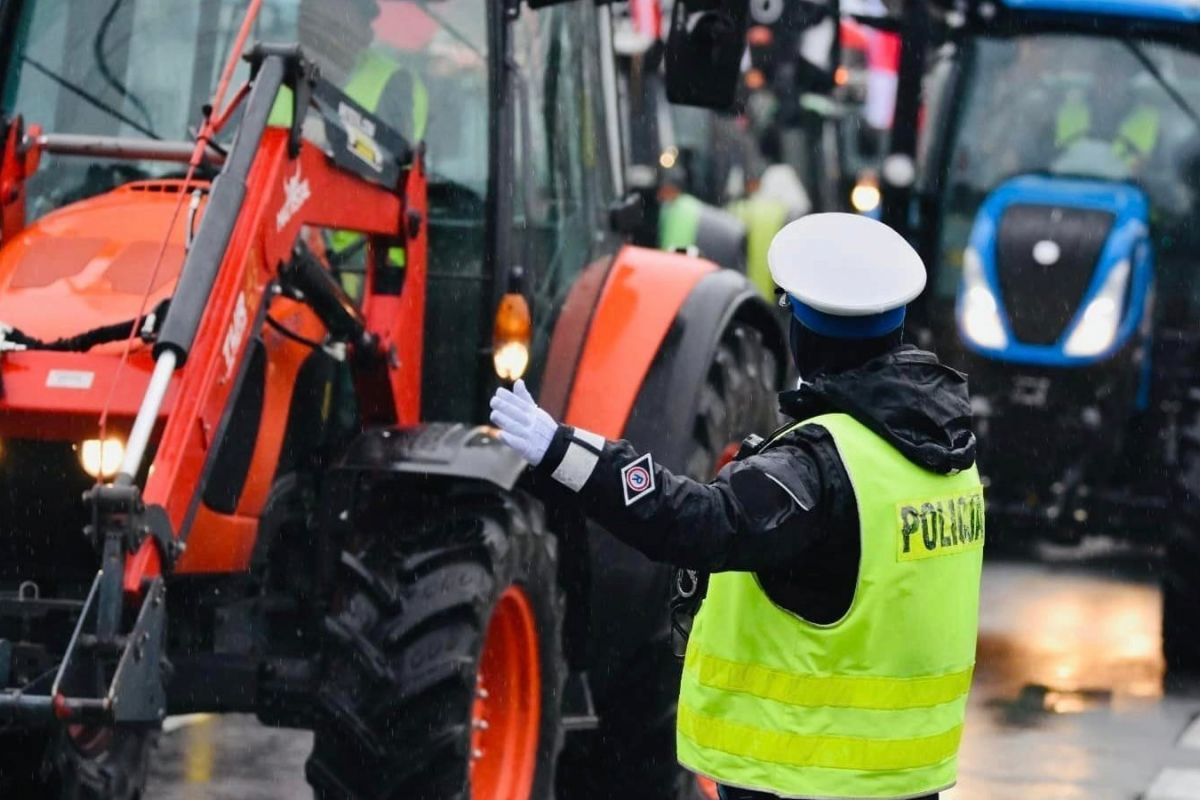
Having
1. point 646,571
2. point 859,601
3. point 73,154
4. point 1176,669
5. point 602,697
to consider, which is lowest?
point 1176,669

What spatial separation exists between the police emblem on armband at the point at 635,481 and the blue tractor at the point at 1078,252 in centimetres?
790

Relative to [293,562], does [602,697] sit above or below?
below

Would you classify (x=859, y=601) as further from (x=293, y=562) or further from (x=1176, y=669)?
(x=1176, y=669)

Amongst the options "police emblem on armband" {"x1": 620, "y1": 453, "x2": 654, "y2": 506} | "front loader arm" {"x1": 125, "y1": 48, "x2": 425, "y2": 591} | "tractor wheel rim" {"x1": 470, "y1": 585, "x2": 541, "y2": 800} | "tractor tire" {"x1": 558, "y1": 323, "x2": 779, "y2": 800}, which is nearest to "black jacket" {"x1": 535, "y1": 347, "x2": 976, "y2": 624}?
"police emblem on armband" {"x1": 620, "y1": 453, "x2": 654, "y2": 506}

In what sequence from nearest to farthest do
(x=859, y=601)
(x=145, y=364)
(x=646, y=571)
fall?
(x=859, y=601)
(x=145, y=364)
(x=646, y=571)

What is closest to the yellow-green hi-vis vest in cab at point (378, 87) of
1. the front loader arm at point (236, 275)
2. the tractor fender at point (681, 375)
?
the front loader arm at point (236, 275)

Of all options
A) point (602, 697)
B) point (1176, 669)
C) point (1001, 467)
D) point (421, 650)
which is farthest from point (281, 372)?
point (1001, 467)

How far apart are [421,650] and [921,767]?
6.07 ft

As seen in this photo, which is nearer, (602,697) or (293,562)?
(293,562)

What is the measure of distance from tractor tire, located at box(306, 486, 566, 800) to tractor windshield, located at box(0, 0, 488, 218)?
3.95ft

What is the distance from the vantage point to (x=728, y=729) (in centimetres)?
433

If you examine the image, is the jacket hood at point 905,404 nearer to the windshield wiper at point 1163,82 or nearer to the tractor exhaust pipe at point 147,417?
the tractor exhaust pipe at point 147,417

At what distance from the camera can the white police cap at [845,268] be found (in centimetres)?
434

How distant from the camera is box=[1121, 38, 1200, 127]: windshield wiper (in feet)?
→ 39.6
